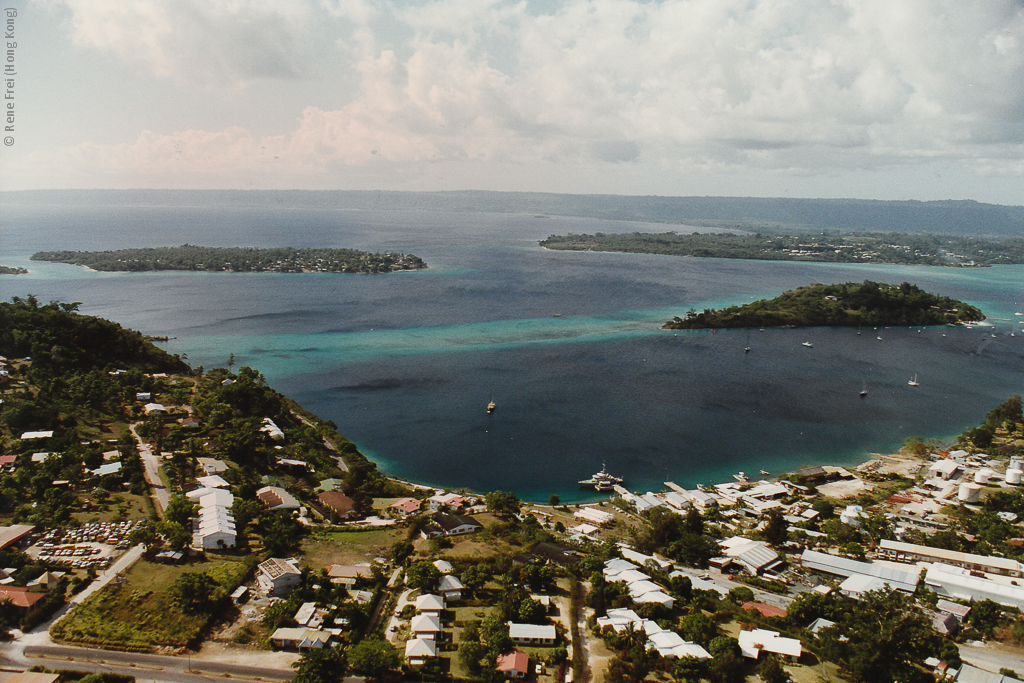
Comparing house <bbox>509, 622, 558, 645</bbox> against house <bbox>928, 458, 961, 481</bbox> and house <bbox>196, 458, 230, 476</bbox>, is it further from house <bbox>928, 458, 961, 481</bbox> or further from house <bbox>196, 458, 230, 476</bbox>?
house <bbox>928, 458, 961, 481</bbox>

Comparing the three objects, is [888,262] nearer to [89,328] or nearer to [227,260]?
[227,260]

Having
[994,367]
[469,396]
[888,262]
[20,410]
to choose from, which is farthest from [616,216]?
[20,410]

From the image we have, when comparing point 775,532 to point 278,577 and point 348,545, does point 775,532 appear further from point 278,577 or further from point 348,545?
point 278,577

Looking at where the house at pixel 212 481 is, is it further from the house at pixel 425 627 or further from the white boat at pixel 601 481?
the white boat at pixel 601 481

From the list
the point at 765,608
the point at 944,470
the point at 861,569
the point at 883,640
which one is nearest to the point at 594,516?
the point at 765,608

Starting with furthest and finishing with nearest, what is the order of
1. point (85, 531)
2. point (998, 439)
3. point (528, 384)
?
point (528, 384)
point (998, 439)
point (85, 531)

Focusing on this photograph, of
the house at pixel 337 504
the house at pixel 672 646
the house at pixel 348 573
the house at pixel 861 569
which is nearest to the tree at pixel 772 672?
the house at pixel 672 646
